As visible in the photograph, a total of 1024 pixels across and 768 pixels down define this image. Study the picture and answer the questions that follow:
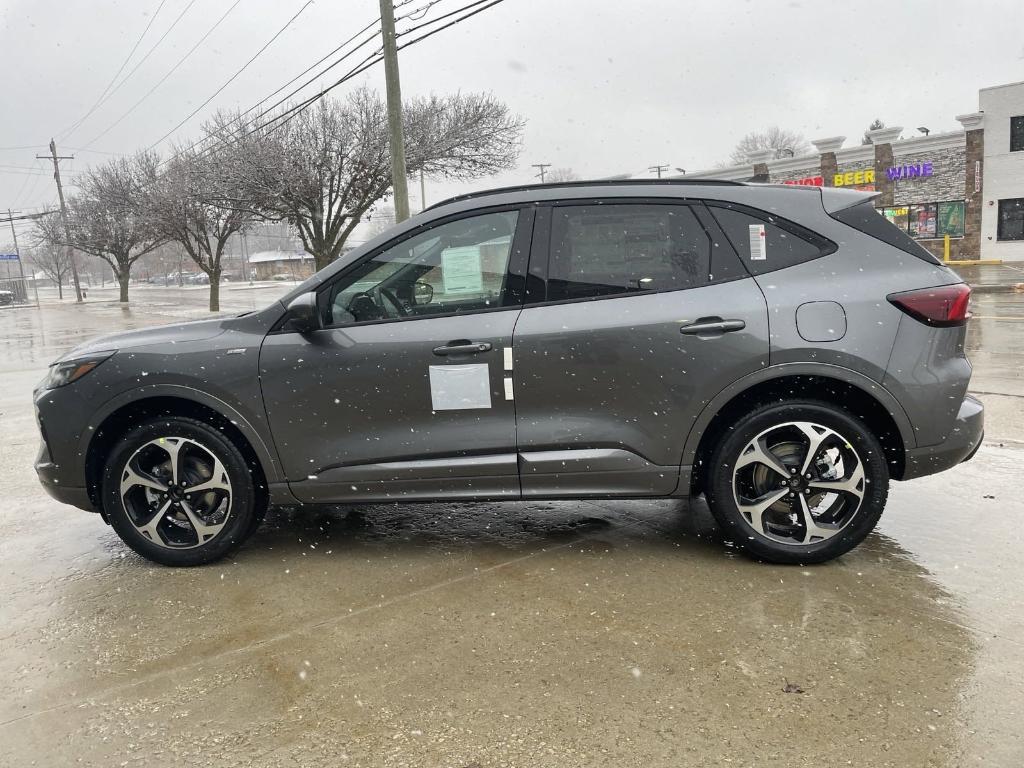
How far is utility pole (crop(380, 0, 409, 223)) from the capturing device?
1353cm

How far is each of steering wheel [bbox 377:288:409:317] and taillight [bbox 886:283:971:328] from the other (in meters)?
2.18

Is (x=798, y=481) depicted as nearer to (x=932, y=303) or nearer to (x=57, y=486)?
(x=932, y=303)

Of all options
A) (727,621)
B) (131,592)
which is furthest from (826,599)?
(131,592)

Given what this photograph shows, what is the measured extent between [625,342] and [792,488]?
3.28 ft

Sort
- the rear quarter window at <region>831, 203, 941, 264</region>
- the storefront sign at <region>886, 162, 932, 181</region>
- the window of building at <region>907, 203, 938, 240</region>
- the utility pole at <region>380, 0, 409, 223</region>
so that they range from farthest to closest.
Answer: the window of building at <region>907, 203, 938, 240</region> → the storefront sign at <region>886, 162, 932, 181</region> → the utility pole at <region>380, 0, 409, 223</region> → the rear quarter window at <region>831, 203, 941, 264</region>

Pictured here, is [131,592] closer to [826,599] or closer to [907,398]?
[826,599]

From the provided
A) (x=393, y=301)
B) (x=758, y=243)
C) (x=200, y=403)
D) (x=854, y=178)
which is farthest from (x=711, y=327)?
(x=854, y=178)

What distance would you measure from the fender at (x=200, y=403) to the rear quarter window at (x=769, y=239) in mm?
2400

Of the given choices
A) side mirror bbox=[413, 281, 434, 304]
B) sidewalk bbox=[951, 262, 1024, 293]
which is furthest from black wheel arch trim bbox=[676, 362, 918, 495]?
sidewalk bbox=[951, 262, 1024, 293]

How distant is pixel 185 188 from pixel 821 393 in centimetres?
2711

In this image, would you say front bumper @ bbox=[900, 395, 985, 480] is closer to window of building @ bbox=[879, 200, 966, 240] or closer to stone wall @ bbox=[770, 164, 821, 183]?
window of building @ bbox=[879, 200, 966, 240]

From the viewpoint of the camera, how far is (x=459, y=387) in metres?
3.60

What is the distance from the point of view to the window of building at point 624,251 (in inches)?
141

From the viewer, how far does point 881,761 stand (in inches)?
87.9
